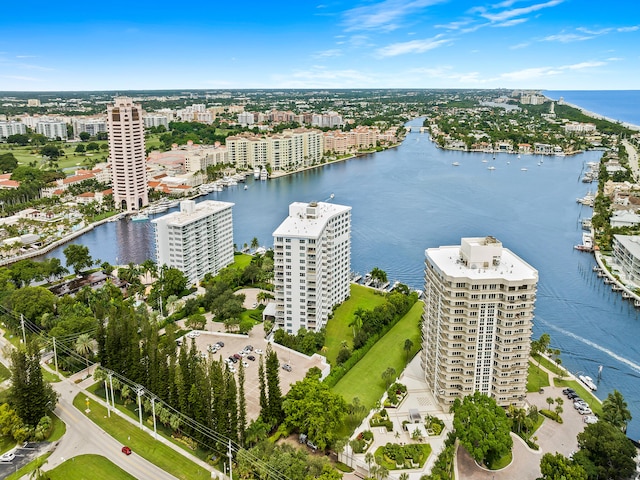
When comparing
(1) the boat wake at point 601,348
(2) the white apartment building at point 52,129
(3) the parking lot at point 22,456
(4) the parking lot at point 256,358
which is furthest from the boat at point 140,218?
(2) the white apartment building at point 52,129

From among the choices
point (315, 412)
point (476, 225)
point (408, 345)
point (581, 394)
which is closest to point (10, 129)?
point (476, 225)

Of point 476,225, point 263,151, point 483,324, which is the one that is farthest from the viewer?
point 263,151

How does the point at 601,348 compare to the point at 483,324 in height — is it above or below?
below

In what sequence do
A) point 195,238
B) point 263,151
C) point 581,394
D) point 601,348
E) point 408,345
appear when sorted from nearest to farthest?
point 581,394
point 408,345
point 601,348
point 195,238
point 263,151

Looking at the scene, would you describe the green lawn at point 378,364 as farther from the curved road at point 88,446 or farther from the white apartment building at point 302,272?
the curved road at point 88,446

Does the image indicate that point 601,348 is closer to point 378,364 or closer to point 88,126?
point 378,364

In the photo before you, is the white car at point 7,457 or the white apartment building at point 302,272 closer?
the white car at point 7,457
